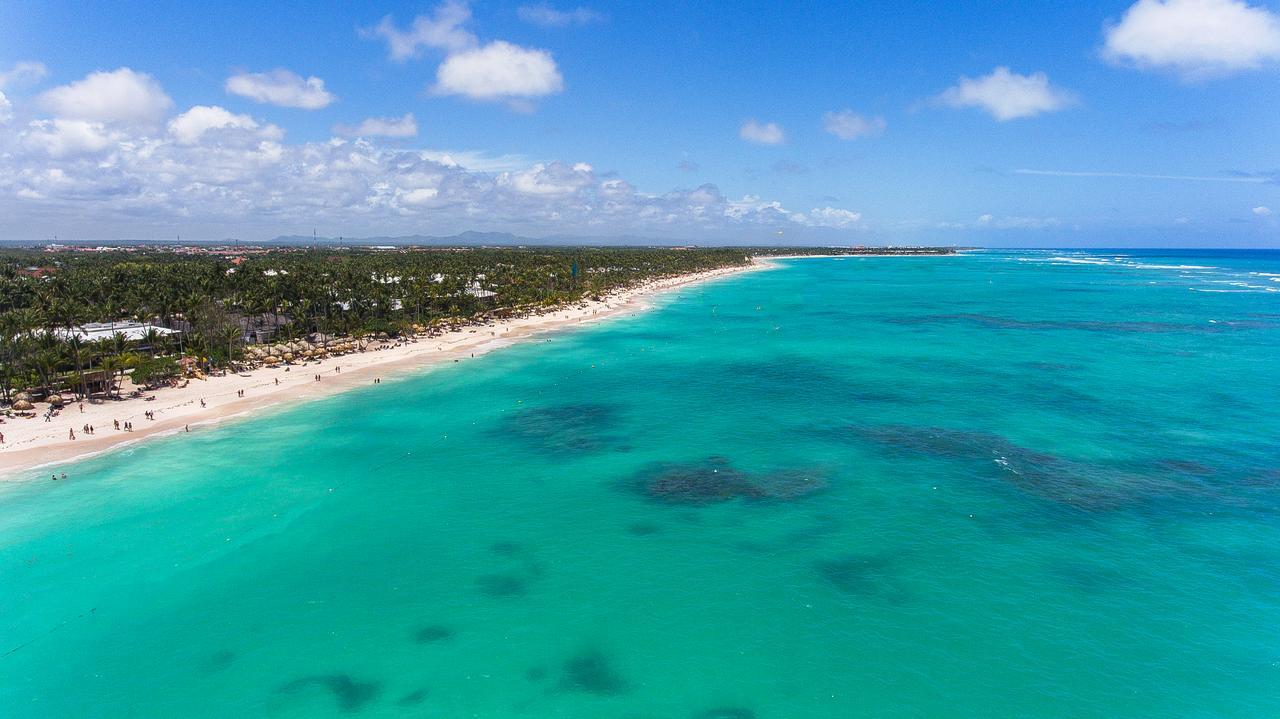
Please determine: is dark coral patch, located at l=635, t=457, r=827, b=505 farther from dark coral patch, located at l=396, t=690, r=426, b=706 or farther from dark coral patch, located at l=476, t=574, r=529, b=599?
dark coral patch, located at l=396, t=690, r=426, b=706

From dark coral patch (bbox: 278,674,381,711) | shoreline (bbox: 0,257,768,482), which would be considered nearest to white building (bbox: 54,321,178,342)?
shoreline (bbox: 0,257,768,482)

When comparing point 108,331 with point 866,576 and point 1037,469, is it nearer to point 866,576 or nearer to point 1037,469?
point 866,576

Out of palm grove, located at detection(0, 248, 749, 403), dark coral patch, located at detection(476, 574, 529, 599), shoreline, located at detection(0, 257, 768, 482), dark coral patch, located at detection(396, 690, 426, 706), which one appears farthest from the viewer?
palm grove, located at detection(0, 248, 749, 403)

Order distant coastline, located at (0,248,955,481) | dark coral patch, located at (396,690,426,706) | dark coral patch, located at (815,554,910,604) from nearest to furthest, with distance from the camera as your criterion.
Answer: dark coral patch, located at (396,690,426,706), dark coral patch, located at (815,554,910,604), distant coastline, located at (0,248,955,481)

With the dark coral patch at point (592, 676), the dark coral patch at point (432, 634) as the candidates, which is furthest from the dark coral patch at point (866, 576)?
the dark coral patch at point (432, 634)

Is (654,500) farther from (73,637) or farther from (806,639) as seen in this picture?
(73,637)

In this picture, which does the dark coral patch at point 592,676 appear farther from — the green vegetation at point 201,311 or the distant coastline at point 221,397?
the green vegetation at point 201,311
